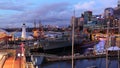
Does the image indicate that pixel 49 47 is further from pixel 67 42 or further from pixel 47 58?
pixel 47 58

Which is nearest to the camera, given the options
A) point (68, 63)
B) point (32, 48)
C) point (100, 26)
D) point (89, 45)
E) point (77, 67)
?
point (77, 67)

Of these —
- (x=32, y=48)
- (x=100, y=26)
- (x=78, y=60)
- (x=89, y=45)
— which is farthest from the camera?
(x=100, y=26)

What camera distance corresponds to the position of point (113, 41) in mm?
111125

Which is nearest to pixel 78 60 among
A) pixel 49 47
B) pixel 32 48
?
pixel 32 48

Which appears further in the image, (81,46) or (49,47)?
(81,46)

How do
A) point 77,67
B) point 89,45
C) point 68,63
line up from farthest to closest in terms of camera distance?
point 89,45, point 68,63, point 77,67

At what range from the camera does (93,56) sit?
3300 inches

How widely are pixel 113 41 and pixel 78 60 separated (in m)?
35.4

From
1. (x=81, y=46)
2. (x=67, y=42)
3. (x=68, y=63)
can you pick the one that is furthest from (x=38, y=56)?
(x=81, y=46)

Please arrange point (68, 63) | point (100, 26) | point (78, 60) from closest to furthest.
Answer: point (68, 63)
point (78, 60)
point (100, 26)

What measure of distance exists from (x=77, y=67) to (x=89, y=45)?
55.9m

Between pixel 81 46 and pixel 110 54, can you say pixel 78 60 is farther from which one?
pixel 81 46

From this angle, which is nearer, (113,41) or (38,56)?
(38,56)

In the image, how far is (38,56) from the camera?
74.9m
